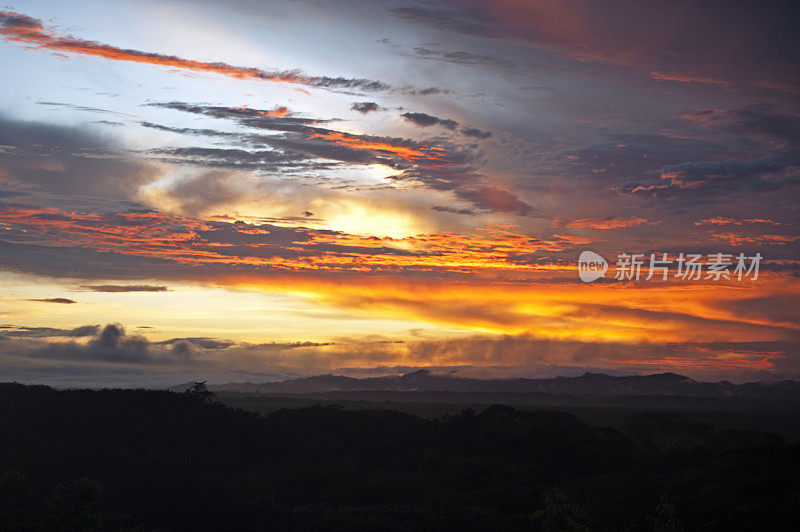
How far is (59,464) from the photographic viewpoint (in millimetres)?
46688

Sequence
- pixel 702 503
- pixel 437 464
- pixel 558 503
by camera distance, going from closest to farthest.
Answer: pixel 702 503 → pixel 558 503 → pixel 437 464

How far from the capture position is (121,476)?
45.8m

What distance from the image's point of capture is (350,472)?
5147 centimetres

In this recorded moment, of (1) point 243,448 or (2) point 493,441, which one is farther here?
(2) point 493,441

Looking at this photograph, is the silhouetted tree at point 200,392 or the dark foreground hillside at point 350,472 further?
the silhouetted tree at point 200,392

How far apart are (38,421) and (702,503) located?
159 feet

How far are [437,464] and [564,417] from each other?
22.4 m

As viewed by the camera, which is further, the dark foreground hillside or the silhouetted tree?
the silhouetted tree

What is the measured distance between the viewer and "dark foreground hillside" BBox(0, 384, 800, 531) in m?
38.2

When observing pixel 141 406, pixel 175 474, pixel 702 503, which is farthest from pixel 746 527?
→ pixel 141 406

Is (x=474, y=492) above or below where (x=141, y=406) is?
below

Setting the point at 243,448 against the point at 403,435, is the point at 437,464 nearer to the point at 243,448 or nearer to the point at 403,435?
the point at 403,435

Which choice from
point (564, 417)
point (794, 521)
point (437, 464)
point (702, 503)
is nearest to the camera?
point (794, 521)

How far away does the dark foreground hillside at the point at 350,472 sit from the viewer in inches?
1506
